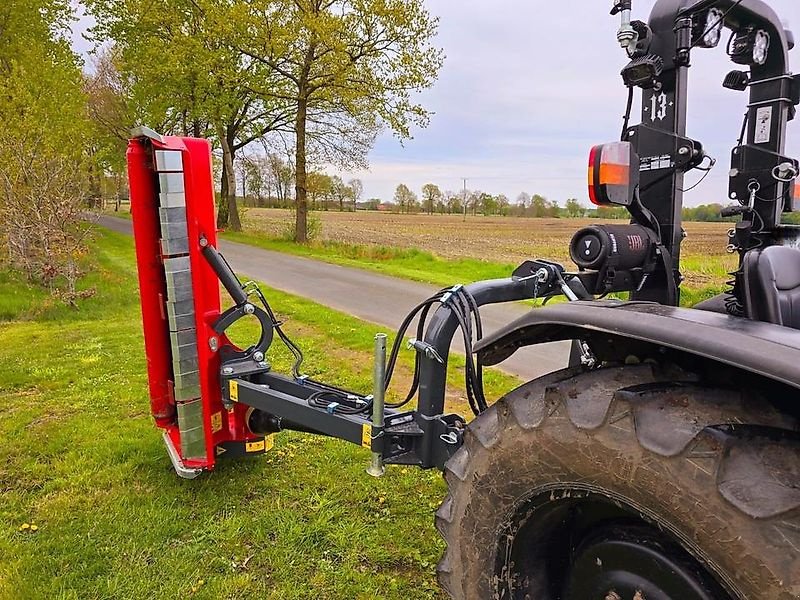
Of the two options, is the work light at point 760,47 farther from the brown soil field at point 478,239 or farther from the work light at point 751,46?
the brown soil field at point 478,239

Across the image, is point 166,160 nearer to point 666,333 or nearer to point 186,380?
point 186,380

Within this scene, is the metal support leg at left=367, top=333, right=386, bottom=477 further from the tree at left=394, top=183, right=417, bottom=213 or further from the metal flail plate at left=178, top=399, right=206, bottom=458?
the tree at left=394, top=183, right=417, bottom=213

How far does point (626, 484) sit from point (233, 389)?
6.81ft

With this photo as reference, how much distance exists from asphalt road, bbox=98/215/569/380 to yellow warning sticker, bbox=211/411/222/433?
332 centimetres

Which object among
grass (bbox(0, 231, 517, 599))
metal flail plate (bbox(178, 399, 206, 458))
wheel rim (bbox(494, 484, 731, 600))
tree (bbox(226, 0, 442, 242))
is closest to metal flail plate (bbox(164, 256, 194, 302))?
metal flail plate (bbox(178, 399, 206, 458))

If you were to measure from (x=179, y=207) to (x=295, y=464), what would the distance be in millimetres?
1705

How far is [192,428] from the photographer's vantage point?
9.80 feet

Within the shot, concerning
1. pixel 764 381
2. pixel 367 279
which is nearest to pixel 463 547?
pixel 764 381

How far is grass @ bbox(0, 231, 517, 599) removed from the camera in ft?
8.36

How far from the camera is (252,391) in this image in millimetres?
2785

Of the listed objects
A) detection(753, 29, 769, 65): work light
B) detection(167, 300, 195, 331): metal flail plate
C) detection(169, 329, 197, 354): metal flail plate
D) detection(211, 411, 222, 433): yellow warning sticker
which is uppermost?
detection(753, 29, 769, 65): work light

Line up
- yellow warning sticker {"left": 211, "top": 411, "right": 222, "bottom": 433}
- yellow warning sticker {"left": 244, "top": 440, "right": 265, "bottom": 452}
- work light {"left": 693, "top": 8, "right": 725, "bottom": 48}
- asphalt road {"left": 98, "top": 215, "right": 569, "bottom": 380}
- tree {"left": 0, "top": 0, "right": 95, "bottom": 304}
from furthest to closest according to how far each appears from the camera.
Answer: tree {"left": 0, "top": 0, "right": 95, "bottom": 304} < asphalt road {"left": 98, "top": 215, "right": 569, "bottom": 380} < yellow warning sticker {"left": 244, "top": 440, "right": 265, "bottom": 452} < yellow warning sticker {"left": 211, "top": 411, "right": 222, "bottom": 433} < work light {"left": 693, "top": 8, "right": 725, "bottom": 48}

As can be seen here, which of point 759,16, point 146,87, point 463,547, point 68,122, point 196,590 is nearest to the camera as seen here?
point 463,547

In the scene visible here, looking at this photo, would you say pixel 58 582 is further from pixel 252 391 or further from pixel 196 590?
pixel 252 391
